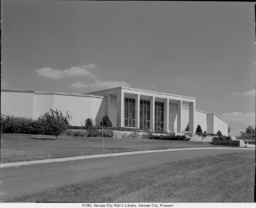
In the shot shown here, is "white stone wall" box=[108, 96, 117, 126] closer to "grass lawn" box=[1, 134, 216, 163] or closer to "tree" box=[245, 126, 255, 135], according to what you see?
"grass lawn" box=[1, 134, 216, 163]

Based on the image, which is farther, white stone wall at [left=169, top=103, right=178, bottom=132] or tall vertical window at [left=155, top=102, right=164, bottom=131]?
tall vertical window at [left=155, top=102, right=164, bottom=131]

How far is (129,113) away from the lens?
47344 millimetres

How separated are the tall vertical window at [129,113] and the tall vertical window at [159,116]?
3410 mm

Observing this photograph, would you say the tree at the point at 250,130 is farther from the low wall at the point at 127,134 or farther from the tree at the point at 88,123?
the low wall at the point at 127,134

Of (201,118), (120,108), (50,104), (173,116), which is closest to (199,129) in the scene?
(173,116)

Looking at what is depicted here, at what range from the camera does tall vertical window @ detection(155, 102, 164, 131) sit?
1854 inches

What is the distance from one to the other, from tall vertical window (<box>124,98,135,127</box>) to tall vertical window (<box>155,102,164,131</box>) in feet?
11.2

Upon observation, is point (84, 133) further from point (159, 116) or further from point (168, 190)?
point (168, 190)

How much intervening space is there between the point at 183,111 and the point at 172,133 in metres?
3.64

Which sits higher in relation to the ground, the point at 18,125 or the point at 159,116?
the point at 159,116

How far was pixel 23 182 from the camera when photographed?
10.2m

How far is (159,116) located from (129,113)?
175 inches

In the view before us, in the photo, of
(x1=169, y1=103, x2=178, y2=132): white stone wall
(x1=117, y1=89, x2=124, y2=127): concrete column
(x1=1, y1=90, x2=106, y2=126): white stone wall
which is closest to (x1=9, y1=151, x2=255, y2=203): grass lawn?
(x1=1, y1=90, x2=106, y2=126): white stone wall

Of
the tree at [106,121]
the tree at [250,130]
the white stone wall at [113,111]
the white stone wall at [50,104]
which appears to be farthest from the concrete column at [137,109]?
the tree at [250,130]
